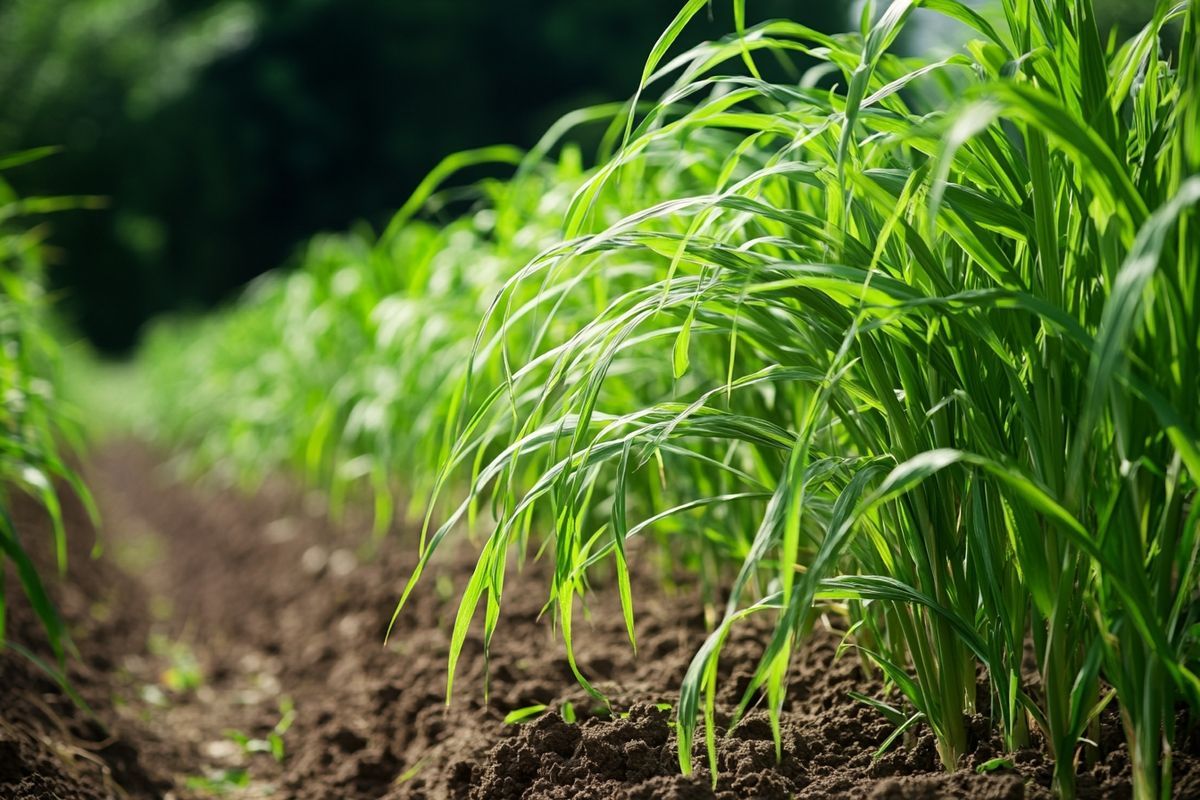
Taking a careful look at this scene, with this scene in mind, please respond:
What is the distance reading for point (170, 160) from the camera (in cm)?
1727

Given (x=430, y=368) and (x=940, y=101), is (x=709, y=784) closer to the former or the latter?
(x=940, y=101)

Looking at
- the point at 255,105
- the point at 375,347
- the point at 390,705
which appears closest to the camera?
the point at 390,705

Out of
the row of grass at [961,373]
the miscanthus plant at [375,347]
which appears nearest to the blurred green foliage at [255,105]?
the miscanthus plant at [375,347]

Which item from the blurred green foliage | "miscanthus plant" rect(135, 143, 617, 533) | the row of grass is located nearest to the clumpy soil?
the row of grass

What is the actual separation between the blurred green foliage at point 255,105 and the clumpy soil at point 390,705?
1502 centimetres

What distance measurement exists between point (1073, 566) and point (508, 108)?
62.8 feet

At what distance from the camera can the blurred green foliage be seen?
53.5ft

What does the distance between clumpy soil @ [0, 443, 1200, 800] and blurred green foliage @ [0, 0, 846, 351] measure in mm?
15016

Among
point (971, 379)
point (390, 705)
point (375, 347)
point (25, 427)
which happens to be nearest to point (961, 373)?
point (971, 379)

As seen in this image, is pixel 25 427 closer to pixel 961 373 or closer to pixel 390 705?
pixel 390 705

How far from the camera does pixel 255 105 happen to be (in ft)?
61.6

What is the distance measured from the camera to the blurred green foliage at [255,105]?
16312 mm

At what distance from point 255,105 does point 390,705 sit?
62.6 ft

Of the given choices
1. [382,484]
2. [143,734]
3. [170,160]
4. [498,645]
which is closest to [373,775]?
[498,645]
